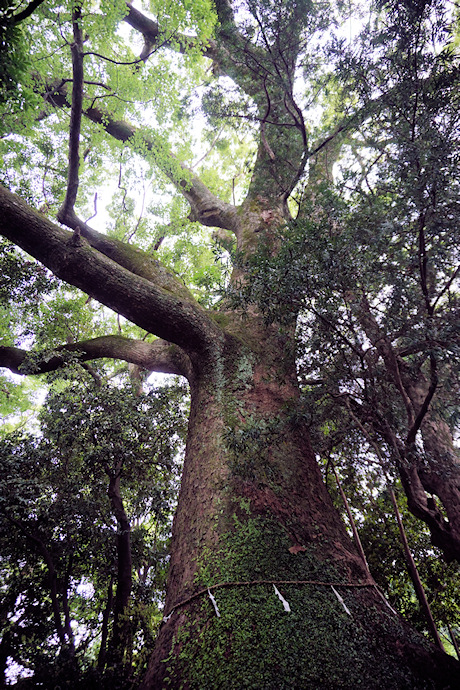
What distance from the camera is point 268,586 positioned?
205 cm

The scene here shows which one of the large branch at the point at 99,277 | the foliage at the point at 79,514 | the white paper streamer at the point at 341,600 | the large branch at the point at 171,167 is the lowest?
the white paper streamer at the point at 341,600

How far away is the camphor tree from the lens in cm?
183

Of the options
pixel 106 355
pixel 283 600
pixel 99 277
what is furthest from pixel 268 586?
pixel 106 355

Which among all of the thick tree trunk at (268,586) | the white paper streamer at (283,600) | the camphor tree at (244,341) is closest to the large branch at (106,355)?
the camphor tree at (244,341)

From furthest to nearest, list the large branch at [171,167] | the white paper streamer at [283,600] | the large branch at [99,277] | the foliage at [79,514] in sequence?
the large branch at [171,167]
the large branch at [99,277]
the foliage at [79,514]
the white paper streamer at [283,600]

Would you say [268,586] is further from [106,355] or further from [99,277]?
[106,355]

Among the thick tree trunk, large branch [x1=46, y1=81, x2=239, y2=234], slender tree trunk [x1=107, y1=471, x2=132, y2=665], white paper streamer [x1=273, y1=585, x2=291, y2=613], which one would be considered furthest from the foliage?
large branch [x1=46, y1=81, x2=239, y2=234]

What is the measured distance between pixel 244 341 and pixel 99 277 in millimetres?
1925

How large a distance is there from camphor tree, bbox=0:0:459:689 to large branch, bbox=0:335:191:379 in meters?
0.03

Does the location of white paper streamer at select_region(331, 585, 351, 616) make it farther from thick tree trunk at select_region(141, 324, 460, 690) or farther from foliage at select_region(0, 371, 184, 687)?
foliage at select_region(0, 371, 184, 687)

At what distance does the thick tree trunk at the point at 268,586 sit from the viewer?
1.69m

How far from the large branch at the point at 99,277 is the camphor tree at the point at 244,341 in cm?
2

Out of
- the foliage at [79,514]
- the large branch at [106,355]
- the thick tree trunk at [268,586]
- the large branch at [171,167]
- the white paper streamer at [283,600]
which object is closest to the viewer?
the thick tree trunk at [268,586]

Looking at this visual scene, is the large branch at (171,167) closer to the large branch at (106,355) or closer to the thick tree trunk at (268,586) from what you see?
the large branch at (106,355)
